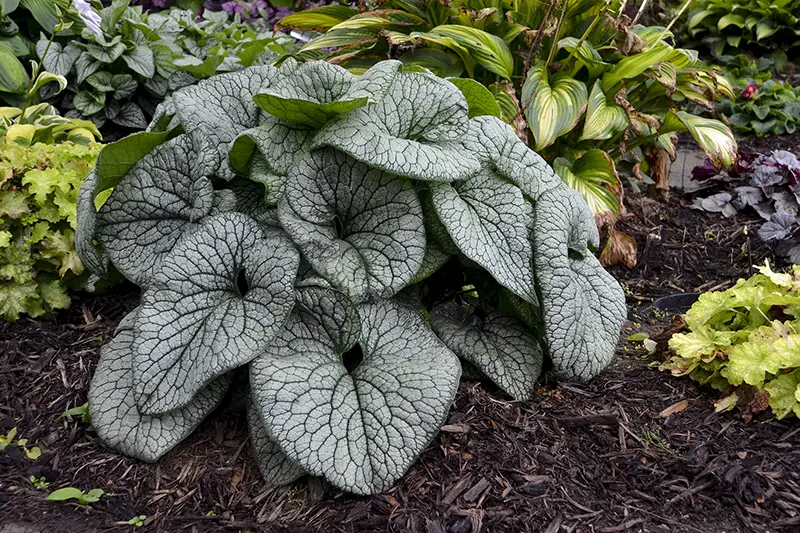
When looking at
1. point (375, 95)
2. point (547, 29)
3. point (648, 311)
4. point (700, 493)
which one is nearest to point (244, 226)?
point (375, 95)

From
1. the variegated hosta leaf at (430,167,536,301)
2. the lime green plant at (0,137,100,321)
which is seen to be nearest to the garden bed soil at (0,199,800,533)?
the lime green plant at (0,137,100,321)

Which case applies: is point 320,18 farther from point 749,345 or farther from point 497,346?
point 749,345

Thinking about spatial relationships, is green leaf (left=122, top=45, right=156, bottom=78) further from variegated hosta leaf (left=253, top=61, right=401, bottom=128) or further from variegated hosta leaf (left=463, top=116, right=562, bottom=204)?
variegated hosta leaf (left=463, top=116, right=562, bottom=204)

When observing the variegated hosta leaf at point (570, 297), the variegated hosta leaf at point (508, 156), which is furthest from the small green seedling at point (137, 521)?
the variegated hosta leaf at point (508, 156)

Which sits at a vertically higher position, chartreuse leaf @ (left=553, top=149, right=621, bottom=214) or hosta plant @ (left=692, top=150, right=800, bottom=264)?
chartreuse leaf @ (left=553, top=149, right=621, bottom=214)

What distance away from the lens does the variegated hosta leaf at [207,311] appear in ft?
7.36

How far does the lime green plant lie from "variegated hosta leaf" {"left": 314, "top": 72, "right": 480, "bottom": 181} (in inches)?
54.7

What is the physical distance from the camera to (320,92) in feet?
8.26

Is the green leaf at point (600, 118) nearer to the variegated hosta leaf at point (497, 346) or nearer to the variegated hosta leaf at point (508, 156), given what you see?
the variegated hosta leaf at point (508, 156)

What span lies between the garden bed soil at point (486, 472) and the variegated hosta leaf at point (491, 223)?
1.51 ft

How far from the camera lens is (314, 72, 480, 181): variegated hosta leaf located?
2.29m

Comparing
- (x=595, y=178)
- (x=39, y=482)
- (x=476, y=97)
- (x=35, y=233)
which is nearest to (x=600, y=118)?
(x=595, y=178)

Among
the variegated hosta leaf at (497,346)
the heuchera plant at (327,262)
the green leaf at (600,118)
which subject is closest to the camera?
the heuchera plant at (327,262)

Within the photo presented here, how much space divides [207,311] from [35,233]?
124 cm
